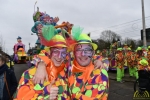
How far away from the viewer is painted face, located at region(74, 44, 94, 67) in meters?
2.05

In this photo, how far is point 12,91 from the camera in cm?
275

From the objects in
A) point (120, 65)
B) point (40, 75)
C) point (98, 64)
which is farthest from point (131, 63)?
point (40, 75)

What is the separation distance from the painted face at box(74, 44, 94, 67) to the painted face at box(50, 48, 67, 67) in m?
0.16

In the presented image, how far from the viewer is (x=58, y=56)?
6.59 ft

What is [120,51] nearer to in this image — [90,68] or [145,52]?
[145,52]

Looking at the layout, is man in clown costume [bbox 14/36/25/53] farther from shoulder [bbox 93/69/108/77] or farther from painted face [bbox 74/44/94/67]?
shoulder [bbox 93/69/108/77]

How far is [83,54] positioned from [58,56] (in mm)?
280

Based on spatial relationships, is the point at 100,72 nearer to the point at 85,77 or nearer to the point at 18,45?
the point at 85,77

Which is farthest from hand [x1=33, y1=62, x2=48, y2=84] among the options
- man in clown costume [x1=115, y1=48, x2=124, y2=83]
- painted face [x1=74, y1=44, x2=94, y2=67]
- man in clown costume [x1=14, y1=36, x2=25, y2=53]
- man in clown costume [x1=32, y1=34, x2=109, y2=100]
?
man in clown costume [x1=14, y1=36, x2=25, y2=53]

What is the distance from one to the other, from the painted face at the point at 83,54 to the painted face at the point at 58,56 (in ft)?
0.53

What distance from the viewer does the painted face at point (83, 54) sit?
6.72ft

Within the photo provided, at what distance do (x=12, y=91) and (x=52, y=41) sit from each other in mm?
1206

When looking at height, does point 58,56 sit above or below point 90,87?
above

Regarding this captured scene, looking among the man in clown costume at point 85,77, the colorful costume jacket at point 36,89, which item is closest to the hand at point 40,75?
the colorful costume jacket at point 36,89
